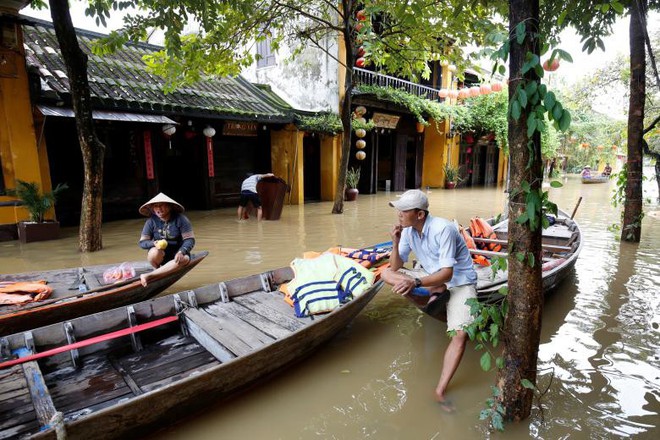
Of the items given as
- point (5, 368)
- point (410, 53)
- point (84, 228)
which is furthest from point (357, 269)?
point (410, 53)

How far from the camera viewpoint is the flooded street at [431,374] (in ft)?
9.06

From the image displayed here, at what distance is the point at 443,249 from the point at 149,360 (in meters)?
2.58

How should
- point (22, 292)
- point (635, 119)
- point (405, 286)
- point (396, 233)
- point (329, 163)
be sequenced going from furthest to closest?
point (329, 163)
point (635, 119)
point (22, 292)
point (396, 233)
point (405, 286)

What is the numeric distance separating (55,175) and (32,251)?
2825mm

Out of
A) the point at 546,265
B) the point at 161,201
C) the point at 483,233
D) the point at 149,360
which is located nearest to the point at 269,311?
the point at 149,360

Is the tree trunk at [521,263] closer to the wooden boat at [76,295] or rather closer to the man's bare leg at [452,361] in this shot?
the man's bare leg at [452,361]

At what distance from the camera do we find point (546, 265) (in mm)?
4688

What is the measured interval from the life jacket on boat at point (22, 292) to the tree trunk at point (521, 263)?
4293mm

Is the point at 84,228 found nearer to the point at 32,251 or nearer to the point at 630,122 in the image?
the point at 32,251

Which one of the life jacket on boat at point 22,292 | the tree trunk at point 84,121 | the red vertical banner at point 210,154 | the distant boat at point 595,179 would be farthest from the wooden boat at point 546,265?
the distant boat at point 595,179

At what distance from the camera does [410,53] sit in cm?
1008

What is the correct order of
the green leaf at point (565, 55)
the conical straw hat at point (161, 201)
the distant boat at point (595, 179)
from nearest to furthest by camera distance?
the green leaf at point (565, 55) < the conical straw hat at point (161, 201) < the distant boat at point (595, 179)

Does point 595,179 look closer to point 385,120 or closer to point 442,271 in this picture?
point 385,120

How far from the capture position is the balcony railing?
13.3 m
